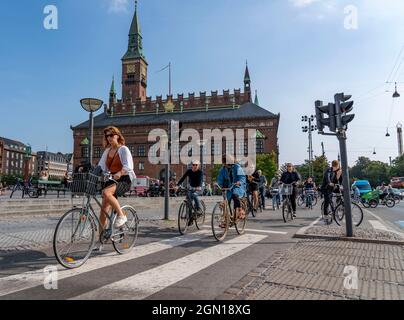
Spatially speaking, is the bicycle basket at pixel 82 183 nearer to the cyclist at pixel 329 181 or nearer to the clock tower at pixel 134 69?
the cyclist at pixel 329 181

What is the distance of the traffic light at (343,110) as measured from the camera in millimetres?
6840

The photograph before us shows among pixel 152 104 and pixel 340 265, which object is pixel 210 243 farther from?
pixel 152 104

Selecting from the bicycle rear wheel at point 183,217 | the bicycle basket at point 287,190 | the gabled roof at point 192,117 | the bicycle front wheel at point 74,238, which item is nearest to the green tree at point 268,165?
the gabled roof at point 192,117

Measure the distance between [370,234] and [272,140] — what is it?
199 feet

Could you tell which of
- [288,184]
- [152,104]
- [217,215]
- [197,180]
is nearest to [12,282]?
[217,215]

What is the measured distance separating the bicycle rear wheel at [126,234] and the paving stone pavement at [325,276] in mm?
2138

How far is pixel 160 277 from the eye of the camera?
A: 3629 mm

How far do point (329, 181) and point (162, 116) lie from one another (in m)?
70.4

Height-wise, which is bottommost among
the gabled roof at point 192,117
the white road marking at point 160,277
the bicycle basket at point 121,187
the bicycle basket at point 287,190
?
the white road marking at point 160,277

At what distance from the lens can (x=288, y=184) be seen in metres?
10.1

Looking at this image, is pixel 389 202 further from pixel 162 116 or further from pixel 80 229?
pixel 162 116

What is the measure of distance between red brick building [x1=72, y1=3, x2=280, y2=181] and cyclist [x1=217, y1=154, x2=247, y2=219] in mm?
59961

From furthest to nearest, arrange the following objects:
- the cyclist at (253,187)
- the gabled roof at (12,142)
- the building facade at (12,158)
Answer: the gabled roof at (12,142), the building facade at (12,158), the cyclist at (253,187)

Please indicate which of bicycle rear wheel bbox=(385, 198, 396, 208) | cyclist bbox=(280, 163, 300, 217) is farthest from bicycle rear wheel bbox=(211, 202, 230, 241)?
bicycle rear wheel bbox=(385, 198, 396, 208)
